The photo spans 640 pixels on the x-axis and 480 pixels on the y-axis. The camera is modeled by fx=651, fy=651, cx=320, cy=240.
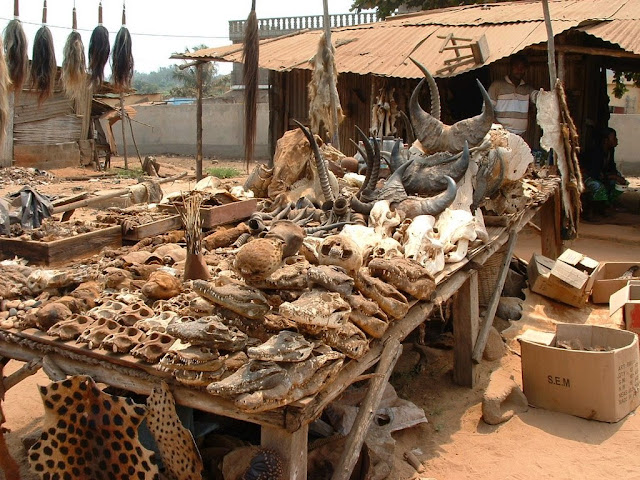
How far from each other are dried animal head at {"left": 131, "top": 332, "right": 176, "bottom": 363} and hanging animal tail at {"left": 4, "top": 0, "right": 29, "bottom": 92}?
541 centimetres

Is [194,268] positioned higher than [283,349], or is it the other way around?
[194,268]

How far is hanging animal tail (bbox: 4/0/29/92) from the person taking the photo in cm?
718

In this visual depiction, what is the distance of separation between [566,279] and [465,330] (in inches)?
83.1

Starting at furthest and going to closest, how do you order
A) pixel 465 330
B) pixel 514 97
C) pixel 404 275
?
pixel 514 97 → pixel 465 330 → pixel 404 275

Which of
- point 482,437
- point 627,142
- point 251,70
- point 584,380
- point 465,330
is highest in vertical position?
point 251,70

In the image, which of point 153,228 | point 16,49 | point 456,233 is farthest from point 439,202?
point 16,49

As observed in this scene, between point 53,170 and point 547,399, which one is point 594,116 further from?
point 53,170

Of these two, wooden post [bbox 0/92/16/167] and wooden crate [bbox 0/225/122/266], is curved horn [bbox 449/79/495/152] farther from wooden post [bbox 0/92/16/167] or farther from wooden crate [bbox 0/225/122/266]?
wooden post [bbox 0/92/16/167]

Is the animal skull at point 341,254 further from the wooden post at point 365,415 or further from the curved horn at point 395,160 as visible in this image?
the curved horn at point 395,160

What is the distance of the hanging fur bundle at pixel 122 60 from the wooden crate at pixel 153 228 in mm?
4547

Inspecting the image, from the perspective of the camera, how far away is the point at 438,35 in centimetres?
1080

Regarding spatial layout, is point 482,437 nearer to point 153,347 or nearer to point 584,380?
point 584,380

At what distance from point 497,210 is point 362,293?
308 centimetres

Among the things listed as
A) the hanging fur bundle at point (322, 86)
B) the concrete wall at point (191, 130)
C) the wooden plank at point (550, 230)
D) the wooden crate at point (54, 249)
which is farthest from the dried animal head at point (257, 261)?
the concrete wall at point (191, 130)
